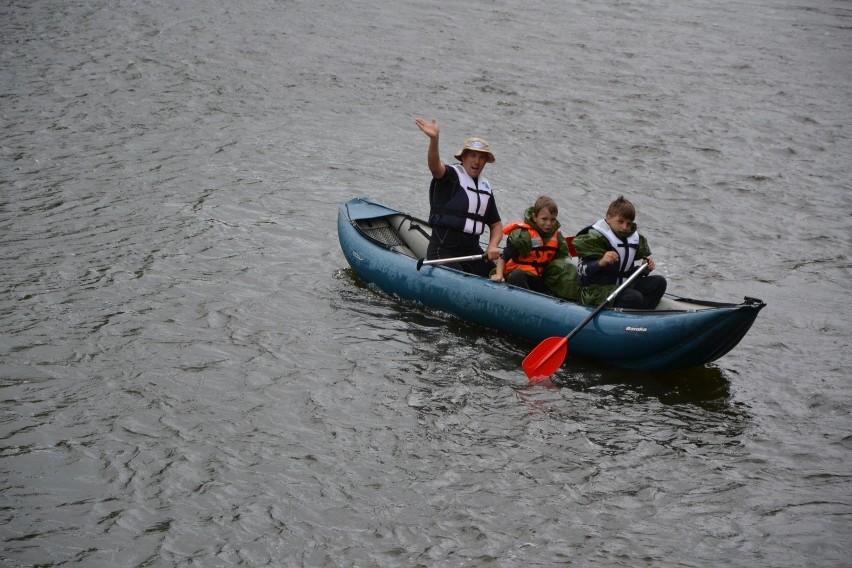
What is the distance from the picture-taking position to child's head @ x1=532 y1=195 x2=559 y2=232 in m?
7.04

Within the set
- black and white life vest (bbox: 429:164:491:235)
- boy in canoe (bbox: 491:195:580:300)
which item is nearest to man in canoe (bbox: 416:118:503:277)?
black and white life vest (bbox: 429:164:491:235)

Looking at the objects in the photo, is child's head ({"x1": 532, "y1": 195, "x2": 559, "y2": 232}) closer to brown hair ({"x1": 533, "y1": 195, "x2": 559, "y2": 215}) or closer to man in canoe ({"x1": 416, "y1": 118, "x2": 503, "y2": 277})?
brown hair ({"x1": 533, "y1": 195, "x2": 559, "y2": 215})

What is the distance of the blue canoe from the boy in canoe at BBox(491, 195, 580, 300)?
0.16 metres

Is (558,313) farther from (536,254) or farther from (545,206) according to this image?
(545,206)

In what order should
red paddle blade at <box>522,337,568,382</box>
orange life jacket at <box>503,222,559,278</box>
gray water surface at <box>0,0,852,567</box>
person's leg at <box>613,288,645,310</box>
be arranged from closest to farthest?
gray water surface at <box>0,0,852,567</box> < red paddle blade at <box>522,337,568,382</box> < person's leg at <box>613,288,645,310</box> < orange life jacket at <box>503,222,559,278</box>


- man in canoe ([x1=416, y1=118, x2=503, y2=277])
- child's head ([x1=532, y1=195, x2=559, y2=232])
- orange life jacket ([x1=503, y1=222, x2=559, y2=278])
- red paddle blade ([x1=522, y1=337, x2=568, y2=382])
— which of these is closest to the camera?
red paddle blade ([x1=522, y1=337, x2=568, y2=382])

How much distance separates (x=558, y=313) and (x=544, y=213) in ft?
2.48

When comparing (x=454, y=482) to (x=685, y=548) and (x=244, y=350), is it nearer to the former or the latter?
(x=685, y=548)

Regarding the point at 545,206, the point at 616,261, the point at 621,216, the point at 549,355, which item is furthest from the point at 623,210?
the point at 549,355

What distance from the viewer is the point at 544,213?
277 inches

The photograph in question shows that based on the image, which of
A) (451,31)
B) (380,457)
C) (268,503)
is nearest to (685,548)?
(380,457)

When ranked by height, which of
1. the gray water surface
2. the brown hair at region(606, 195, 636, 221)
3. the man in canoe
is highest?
the brown hair at region(606, 195, 636, 221)

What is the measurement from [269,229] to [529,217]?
10.9 feet

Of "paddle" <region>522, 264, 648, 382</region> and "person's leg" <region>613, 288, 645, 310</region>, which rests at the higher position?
"person's leg" <region>613, 288, 645, 310</region>
